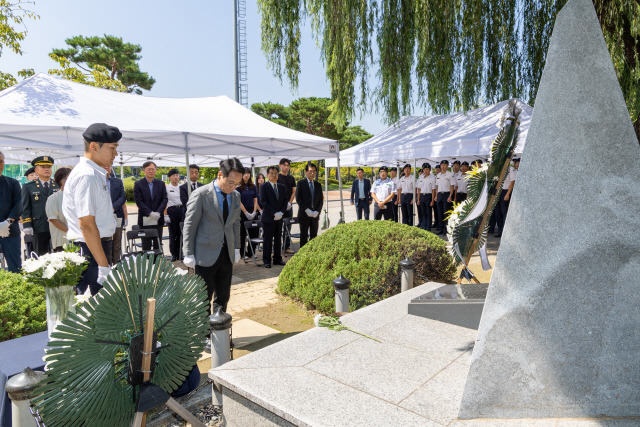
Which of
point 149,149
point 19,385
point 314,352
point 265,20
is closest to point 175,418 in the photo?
point 314,352

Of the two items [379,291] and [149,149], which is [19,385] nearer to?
[379,291]

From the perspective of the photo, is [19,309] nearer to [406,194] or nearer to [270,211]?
[270,211]

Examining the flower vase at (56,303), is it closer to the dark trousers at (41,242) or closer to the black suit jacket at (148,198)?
the dark trousers at (41,242)

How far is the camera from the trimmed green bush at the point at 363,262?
17.0ft

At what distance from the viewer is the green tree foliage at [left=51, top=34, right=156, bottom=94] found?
31.8 m

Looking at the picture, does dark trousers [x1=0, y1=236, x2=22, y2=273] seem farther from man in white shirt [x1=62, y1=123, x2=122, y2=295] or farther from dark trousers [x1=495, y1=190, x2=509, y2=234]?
dark trousers [x1=495, y1=190, x2=509, y2=234]

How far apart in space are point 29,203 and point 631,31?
33.6ft

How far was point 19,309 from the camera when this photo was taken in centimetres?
294

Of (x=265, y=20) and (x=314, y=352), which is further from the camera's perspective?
(x=265, y=20)

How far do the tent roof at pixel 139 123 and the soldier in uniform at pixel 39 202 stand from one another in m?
0.51

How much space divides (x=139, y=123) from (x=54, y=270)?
6.02 m

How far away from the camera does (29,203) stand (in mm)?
6840

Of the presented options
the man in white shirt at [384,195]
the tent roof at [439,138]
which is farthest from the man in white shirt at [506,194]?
the man in white shirt at [384,195]

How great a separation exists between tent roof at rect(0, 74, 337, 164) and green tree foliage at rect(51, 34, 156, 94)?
1049 inches
